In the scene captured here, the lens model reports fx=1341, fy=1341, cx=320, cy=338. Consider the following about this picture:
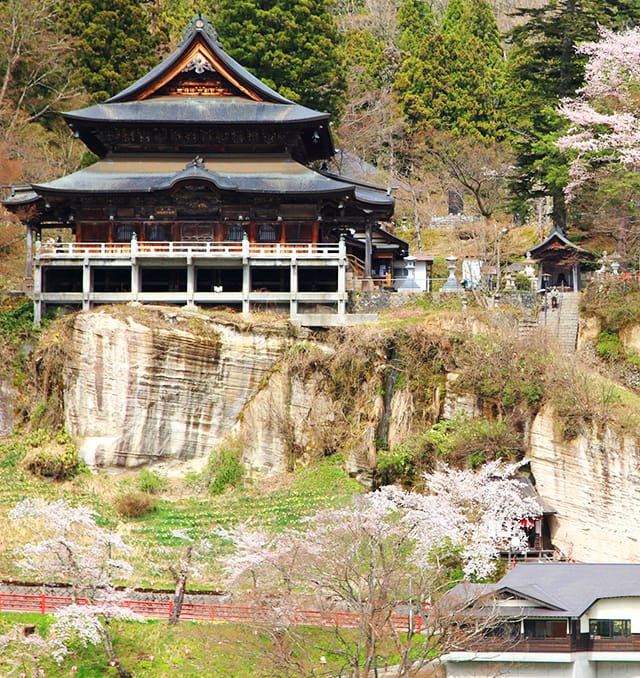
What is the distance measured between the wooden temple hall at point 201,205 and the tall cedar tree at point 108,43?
427 inches

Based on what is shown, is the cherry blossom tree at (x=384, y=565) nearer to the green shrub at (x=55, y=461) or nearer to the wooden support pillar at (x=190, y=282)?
the green shrub at (x=55, y=461)

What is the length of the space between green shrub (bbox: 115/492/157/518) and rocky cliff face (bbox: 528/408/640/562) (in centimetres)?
1137

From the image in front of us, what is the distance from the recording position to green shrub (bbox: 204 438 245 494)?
135ft

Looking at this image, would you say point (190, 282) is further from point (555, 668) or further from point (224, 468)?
point (555, 668)

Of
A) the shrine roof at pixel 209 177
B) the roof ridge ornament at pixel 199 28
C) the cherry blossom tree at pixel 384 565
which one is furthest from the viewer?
the roof ridge ornament at pixel 199 28

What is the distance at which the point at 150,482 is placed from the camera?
41031 millimetres

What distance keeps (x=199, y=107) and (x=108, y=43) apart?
577 inches

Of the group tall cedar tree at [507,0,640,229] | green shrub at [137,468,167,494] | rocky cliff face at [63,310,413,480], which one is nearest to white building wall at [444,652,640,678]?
rocky cliff face at [63,310,413,480]

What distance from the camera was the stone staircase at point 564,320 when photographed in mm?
44062

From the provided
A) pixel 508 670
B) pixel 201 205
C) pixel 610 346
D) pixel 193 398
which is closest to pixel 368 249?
pixel 201 205

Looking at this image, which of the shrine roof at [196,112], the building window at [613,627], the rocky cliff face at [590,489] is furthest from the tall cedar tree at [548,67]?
the building window at [613,627]

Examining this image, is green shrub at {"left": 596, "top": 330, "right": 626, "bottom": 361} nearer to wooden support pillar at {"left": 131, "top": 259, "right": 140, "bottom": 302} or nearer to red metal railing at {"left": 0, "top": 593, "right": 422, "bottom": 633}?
red metal railing at {"left": 0, "top": 593, "right": 422, "bottom": 633}

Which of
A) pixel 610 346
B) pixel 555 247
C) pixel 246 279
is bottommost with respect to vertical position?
pixel 610 346

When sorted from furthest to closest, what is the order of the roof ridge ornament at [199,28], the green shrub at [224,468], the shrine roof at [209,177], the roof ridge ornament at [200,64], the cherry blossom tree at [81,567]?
the roof ridge ornament at [200,64]
the roof ridge ornament at [199,28]
the shrine roof at [209,177]
the green shrub at [224,468]
the cherry blossom tree at [81,567]
